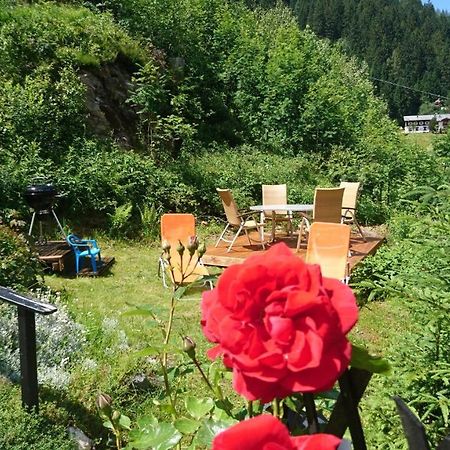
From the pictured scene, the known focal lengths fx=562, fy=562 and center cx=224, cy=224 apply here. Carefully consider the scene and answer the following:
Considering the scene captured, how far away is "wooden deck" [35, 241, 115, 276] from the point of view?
7012mm

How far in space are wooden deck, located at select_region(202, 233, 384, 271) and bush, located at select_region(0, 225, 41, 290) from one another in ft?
9.33

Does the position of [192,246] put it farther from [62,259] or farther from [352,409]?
[62,259]

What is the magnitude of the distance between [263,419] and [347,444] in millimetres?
407

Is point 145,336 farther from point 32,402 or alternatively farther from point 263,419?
point 263,419

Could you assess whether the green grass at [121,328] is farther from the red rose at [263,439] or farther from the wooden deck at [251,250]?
the wooden deck at [251,250]

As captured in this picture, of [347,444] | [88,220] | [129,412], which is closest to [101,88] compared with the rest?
[88,220]

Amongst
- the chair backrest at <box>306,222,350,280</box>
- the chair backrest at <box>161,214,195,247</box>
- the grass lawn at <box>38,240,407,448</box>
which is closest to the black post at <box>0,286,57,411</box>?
the grass lawn at <box>38,240,407,448</box>

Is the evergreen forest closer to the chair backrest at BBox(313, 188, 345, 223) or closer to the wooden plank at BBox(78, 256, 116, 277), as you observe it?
the chair backrest at BBox(313, 188, 345, 223)

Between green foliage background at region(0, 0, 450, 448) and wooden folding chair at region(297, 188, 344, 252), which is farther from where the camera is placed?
wooden folding chair at region(297, 188, 344, 252)

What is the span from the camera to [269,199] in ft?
33.2

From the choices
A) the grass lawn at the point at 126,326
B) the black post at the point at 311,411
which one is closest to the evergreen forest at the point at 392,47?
the grass lawn at the point at 126,326

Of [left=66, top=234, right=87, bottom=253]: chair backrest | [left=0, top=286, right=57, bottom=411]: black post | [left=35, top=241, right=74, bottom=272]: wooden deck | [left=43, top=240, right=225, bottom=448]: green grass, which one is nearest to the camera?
[left=0, top=286, right=57, bottom=411]: black post

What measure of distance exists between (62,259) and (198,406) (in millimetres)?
6311

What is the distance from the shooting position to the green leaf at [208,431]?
91 cm
